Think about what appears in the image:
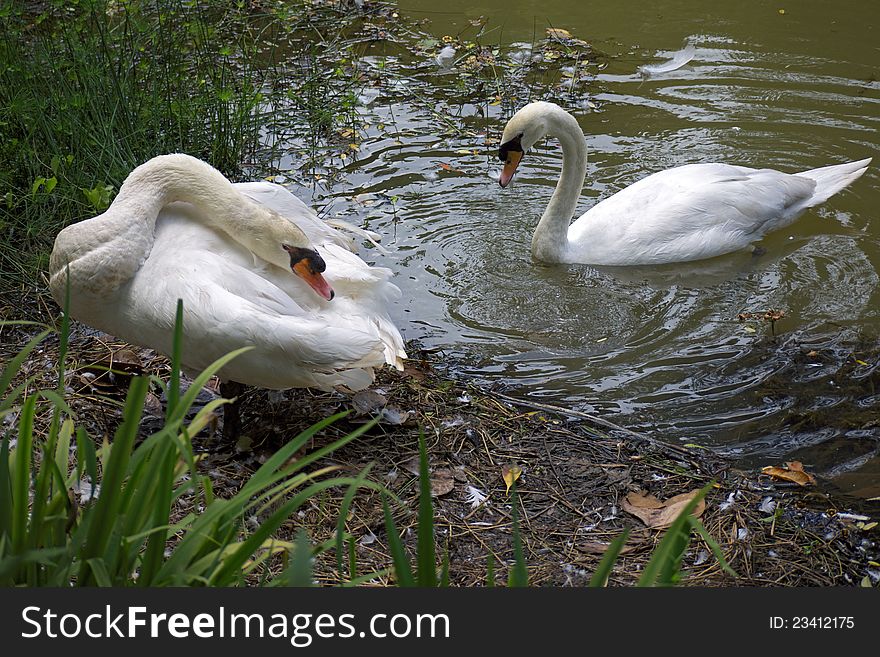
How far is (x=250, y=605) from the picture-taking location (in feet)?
6.22

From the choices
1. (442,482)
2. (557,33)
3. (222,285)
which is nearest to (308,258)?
(222,285)

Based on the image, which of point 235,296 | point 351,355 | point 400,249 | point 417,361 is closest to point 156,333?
point 235,296

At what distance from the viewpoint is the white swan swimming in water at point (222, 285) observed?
3.39 meters

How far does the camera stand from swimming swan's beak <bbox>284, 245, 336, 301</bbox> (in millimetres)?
3709

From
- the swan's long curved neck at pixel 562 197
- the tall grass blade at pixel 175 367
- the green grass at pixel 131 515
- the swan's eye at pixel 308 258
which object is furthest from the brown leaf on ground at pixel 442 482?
the swan's long curved neck at pixel 562 197

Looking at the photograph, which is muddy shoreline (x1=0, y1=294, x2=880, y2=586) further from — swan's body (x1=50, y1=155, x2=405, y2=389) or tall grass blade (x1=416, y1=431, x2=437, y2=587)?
tall grass blade (x1=416, y1=431, x2=437, y2=587)

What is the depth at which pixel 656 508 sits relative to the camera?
3.55 m

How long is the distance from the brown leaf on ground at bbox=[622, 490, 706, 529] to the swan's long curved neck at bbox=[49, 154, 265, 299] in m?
1.82

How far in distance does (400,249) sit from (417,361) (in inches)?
53.4

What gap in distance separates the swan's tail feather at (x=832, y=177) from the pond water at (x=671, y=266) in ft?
0.78

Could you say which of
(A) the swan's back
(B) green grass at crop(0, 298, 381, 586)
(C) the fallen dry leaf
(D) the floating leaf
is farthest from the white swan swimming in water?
(D) the floating leaf

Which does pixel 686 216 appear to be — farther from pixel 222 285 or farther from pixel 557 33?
pixel 557 33

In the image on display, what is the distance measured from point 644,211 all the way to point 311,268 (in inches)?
101

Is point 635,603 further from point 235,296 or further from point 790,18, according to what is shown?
point 790,18
